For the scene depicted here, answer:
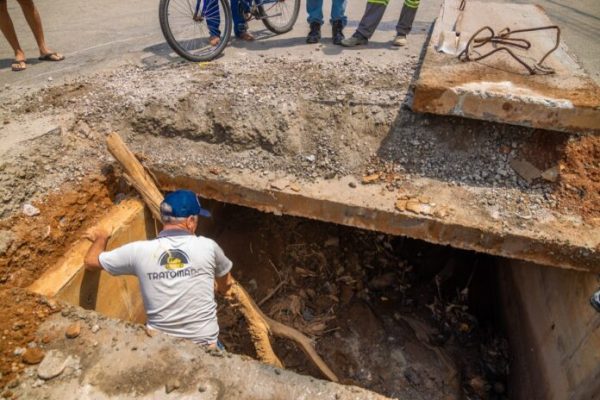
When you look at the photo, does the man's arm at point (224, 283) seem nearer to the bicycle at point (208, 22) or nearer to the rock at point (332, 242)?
the rock at point (332, 242)

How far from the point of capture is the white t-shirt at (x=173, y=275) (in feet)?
8.68

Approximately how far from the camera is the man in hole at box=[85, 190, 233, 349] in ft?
8.69

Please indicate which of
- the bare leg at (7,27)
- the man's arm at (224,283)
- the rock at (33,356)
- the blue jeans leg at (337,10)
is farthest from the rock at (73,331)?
the blue jeans leg at (337,10)

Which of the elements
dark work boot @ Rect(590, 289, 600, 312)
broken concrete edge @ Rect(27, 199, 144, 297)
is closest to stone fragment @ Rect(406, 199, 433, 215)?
dark work boot @ Rect(590, 289, 600, 312)

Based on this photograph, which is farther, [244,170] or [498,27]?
[498,27]

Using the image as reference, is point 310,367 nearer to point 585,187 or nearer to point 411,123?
point 411,123

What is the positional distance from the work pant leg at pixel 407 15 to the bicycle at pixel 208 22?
63.2 inches

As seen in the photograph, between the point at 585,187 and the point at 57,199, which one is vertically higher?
the point at 585,187

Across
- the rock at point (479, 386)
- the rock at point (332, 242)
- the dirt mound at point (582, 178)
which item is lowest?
the rock at point (479, 386)

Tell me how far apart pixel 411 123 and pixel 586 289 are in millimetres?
1930

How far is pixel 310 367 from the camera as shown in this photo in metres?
4.01

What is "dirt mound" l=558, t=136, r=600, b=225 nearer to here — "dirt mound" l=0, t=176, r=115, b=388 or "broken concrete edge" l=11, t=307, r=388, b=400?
"broken concrete edge" l=11, t=307, r=388, b=400

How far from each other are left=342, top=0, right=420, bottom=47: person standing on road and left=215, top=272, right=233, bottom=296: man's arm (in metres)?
3.39

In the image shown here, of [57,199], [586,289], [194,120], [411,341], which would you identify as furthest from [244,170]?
[586,289]
